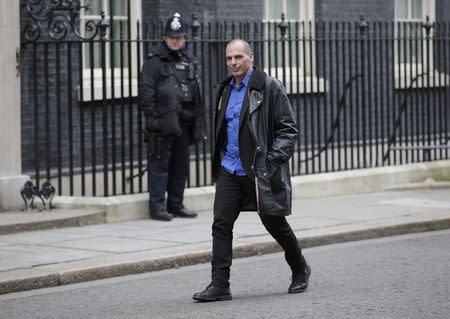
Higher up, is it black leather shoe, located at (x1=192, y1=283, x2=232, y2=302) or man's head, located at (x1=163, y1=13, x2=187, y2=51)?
man's head, located at (x1=163, y1=13, x2=187, y2=51)

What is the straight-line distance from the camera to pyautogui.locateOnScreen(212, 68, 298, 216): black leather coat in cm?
931

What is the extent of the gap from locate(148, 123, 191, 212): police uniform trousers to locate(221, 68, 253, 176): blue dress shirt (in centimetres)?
410

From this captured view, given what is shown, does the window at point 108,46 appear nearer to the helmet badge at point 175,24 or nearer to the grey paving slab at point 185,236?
the helmet badge at point 175,24

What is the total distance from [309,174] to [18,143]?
4.01m

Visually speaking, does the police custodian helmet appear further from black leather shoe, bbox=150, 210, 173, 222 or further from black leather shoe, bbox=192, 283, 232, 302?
black leather shoe, bbox=192, 283, 232, 302

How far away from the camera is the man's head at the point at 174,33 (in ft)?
43.8

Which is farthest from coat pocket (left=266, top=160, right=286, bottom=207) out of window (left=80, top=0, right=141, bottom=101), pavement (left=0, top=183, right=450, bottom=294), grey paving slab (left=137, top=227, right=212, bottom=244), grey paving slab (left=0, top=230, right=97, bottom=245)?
window (left=80, top=0, right=141, bottom=101)

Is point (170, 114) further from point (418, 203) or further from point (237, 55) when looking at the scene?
point (237, 55)

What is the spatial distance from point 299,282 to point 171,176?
4213 mm

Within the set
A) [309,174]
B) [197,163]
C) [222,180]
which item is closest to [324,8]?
[309,174]

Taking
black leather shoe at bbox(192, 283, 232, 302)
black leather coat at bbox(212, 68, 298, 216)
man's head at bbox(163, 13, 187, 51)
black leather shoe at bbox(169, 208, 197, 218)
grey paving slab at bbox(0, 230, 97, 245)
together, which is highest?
man's head at bbox(163, 13, 187, 51)

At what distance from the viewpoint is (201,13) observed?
1770 centimetres

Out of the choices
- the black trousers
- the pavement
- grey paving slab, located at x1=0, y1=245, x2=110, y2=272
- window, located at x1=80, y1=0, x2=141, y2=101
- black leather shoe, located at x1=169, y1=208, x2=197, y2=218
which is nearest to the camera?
the black trousers

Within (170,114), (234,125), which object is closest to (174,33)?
(170,114)
